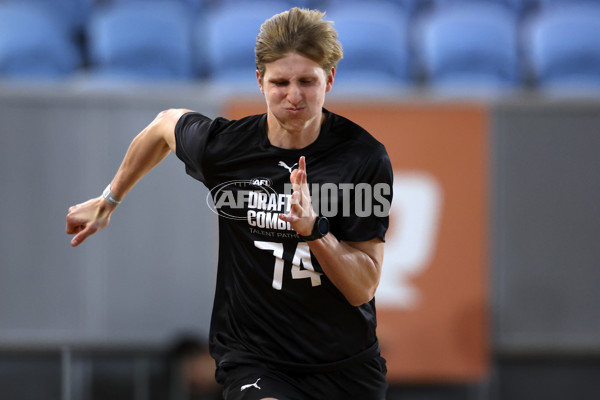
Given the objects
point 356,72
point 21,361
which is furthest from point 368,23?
point 21,361

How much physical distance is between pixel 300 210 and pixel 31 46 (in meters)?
3.54

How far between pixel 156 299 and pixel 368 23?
2.19 m

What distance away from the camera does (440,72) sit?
16.4 feet

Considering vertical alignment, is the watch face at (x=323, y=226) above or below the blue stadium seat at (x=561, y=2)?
below

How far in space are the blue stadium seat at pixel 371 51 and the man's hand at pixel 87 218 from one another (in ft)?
8.45

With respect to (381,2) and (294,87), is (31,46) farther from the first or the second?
(294,87)

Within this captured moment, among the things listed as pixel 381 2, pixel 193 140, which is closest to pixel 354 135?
pixel 193 140

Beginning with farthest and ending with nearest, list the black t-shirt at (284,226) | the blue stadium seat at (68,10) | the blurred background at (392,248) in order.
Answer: the blue stadium seat at (68,10), the blurred background at (392,248), the black t-shirt at (284,226)

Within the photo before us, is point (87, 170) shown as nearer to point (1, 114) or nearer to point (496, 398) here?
point (1, 114)

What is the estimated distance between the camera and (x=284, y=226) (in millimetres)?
2203

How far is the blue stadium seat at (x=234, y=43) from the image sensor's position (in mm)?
4938

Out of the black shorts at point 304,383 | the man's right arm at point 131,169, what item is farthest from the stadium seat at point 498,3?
the black shorts at point 304,383

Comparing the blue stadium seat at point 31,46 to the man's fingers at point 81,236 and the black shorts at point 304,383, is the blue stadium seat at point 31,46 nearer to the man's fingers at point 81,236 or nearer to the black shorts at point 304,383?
the man's fingers at point 81,236

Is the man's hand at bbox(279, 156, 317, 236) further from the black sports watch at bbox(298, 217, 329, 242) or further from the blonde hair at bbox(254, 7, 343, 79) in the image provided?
the blonde hair at bbox(254, 7, 343, 79)
